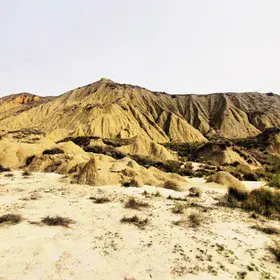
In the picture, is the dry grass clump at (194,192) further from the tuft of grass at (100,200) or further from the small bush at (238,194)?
the tuft of grass at (100,200)

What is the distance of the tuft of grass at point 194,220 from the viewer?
11.4 m

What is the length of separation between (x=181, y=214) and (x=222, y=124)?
7755 cm

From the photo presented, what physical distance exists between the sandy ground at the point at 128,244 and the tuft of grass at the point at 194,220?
0.17 meters

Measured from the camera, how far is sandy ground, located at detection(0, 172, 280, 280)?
7.80m

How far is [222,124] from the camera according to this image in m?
86.9

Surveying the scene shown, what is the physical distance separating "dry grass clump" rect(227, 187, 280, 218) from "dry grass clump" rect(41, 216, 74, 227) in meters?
7.79

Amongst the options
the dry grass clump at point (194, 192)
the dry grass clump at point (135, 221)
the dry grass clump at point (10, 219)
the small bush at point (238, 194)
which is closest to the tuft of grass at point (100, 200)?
the dry grass clump at point (135, 221)

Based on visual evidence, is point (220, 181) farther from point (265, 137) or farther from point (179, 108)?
point (179, 108)

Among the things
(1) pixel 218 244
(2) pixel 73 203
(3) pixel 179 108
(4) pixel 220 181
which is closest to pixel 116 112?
(3) pixel 179 108

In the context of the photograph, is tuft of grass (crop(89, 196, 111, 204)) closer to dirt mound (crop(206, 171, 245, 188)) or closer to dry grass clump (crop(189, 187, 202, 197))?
dry grass clump (crop(189, 187, 202, 197))

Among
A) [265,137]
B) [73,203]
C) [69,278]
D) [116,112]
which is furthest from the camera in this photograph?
[116,112]

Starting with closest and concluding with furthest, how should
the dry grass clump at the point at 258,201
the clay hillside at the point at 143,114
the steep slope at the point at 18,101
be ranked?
the dry grass clump at the point at 258,201, the clay hillside at the point at 143,114, the steep slope at the point at 18,101

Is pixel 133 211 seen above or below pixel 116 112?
below

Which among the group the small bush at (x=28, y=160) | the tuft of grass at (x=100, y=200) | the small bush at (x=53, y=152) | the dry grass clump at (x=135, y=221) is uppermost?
the small bush at (x=53, y=152)
